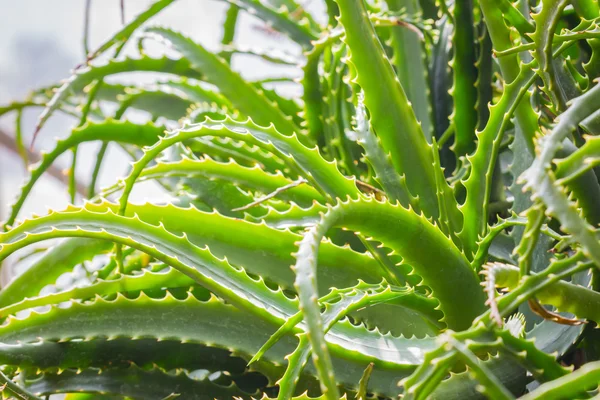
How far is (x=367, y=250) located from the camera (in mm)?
431

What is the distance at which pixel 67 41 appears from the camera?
2408 mm

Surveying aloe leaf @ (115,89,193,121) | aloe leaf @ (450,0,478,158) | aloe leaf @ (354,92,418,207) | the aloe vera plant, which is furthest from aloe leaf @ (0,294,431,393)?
aloe leaf @ (115,89,193,121)

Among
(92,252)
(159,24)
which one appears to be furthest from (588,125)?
(159,24)

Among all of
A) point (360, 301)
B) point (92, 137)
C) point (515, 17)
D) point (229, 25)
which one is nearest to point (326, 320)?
point (360, 301)

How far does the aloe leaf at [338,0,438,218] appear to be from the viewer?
0.40m

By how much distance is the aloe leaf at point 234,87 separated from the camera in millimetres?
611

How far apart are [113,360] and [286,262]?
0.47 ft

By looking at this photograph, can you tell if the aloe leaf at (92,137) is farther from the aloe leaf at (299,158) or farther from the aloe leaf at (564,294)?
the aloe leaf at (564,294)

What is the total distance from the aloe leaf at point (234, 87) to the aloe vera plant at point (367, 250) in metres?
0.07

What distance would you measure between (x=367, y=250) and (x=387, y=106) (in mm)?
104

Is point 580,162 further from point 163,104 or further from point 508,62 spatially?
point 163,104

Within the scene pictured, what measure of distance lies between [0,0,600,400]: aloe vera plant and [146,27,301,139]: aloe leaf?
69 millimetres

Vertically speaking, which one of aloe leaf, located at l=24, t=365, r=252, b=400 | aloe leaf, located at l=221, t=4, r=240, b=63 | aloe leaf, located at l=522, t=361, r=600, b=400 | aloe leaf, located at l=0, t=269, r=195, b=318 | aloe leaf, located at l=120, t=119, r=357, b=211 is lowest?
aloe leaf, located at l=522, t=361, r=600, b=400

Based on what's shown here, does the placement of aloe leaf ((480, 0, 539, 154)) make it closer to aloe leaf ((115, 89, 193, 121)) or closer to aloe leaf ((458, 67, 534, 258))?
aloe leaf ((458, 67, 534, 258))
